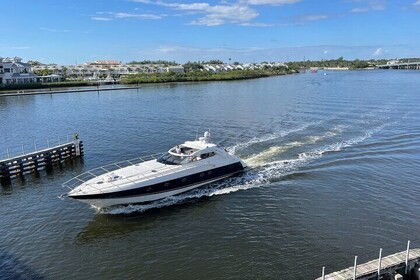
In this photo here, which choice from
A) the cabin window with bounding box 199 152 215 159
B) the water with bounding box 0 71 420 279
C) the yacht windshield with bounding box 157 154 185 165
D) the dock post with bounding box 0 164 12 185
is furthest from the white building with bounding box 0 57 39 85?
the cabin window with bounding box 199 152 215 159

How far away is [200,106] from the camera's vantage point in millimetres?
73500

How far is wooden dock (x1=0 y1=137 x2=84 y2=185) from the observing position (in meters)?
30.5

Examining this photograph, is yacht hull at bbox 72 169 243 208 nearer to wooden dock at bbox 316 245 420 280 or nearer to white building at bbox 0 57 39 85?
wooden dock at bbox 316 245 420 280

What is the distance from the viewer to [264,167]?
107ft

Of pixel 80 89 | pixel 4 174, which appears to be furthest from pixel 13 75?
pixel 4 174

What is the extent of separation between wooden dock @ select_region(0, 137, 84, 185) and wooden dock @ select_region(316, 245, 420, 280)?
26866mm

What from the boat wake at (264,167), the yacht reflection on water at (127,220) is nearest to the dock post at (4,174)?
the boat wake at (264,167)

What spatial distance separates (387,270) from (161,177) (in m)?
15.1

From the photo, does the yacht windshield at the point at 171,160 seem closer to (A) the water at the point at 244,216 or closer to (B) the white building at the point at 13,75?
(A) the water at the point at 244,216

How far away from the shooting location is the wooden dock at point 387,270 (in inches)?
603

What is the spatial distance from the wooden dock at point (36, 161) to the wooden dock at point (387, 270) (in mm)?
26866

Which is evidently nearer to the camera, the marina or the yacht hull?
the marina

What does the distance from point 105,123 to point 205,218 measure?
3830cm

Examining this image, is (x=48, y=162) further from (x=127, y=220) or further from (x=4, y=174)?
(x=127, y=220)
